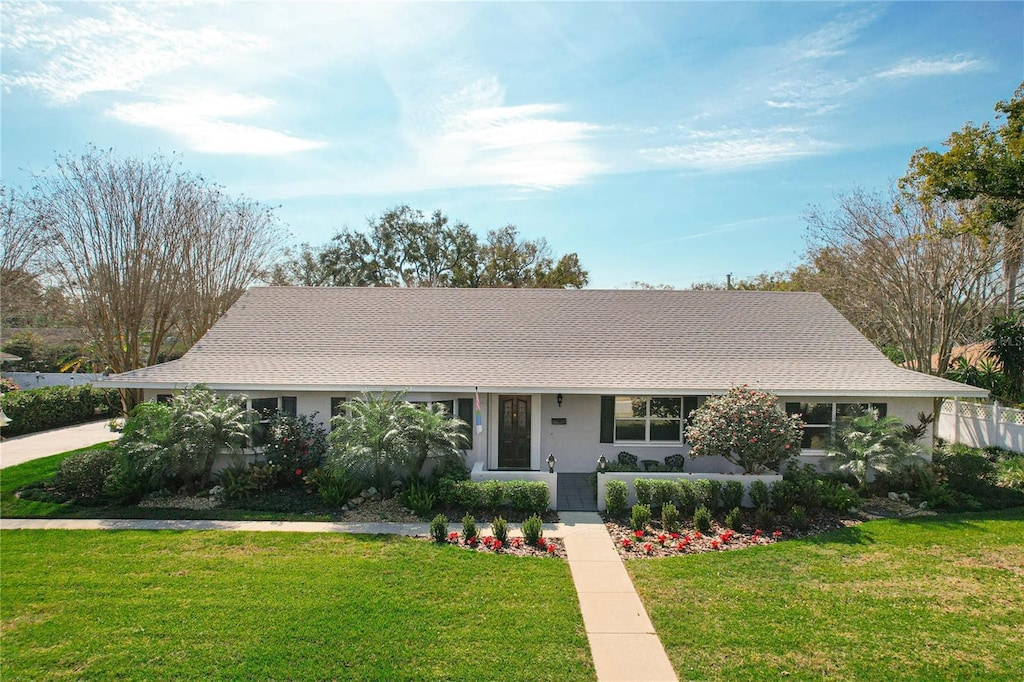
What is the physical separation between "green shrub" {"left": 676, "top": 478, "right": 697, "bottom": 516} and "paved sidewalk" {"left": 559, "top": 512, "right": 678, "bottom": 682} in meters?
2.03

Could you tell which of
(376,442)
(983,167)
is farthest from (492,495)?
(983,167)

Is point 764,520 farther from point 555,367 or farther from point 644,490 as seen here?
point 555,367

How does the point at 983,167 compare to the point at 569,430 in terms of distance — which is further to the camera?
the point at 569,430

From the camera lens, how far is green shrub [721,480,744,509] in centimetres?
1231

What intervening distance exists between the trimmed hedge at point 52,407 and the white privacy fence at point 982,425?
31.5 metres

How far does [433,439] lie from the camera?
1289 centimetres

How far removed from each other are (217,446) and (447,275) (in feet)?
109

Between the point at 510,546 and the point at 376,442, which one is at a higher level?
the point at 376,442

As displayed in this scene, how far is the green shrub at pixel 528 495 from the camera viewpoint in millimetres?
12008

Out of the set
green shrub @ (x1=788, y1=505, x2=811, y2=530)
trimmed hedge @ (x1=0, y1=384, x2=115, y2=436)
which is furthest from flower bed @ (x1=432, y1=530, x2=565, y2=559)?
trimmed hedge @ (x1=0, y1=384, x2=115, y2=436)

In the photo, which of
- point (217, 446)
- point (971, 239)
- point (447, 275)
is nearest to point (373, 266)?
point (447, 275)

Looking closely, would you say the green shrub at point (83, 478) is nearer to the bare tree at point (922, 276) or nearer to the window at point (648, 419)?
the window at point (648, 419)

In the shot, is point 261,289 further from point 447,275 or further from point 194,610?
point 447,275

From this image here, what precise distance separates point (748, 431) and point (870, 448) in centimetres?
308
